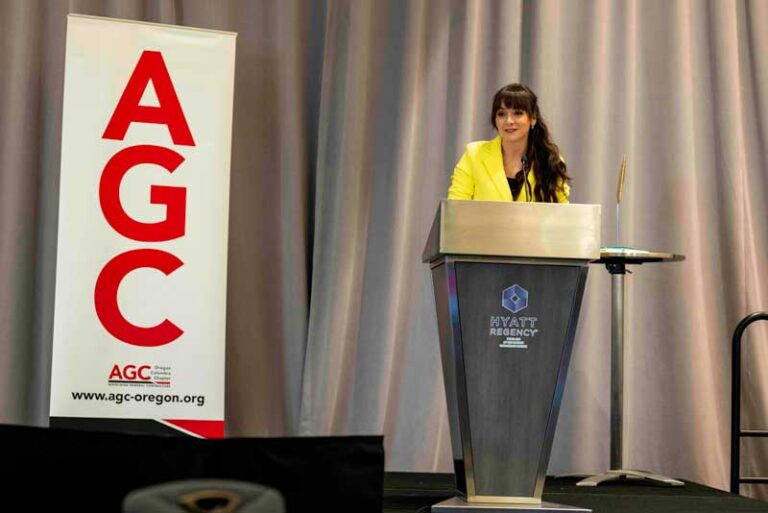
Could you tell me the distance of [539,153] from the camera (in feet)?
8.95

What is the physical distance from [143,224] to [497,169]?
1.43 m

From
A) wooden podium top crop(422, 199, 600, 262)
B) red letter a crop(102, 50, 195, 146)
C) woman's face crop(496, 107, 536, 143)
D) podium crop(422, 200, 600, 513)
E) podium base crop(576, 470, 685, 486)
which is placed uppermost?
red letter a crop(102, 50, 195, 146)

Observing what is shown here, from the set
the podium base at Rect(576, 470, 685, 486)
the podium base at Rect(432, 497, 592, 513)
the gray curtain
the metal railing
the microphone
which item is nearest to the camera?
the podium base at Rect(432, 497, 592, 513)

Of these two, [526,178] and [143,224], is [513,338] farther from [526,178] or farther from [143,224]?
[143,224]

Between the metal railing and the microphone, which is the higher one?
the microphone

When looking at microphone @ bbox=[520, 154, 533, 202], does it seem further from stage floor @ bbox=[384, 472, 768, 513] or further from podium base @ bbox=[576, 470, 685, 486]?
podium base @ bbox=[576, 470, 685, 486]

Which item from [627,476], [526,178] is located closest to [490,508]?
[526,178]

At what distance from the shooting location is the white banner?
3381 millimetres

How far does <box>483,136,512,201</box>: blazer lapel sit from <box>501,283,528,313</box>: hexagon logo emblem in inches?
16.2

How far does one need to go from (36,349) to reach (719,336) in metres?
2.94

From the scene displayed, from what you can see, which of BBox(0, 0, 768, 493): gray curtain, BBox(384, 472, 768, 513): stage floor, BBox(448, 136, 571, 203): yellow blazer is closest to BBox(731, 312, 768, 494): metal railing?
BBox(384, 472, 768, 513): stage floor

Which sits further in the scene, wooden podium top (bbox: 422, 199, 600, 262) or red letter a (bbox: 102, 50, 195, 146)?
red letter a (bbox: 102, 50, 195, 146)

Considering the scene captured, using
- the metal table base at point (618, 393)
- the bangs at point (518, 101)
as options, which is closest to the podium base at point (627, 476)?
the metal table base at point (618, 393)

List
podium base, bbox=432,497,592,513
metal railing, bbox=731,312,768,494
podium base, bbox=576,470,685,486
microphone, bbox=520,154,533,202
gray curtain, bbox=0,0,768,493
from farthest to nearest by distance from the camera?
gray curtain, bbox=0,0,768,493
metal railing, bbox=731,312,768,494
podium base, bbox=576,470,685,486
microphone, bbox=520,154,533,202
podium base, bbox=432,497,592,513
